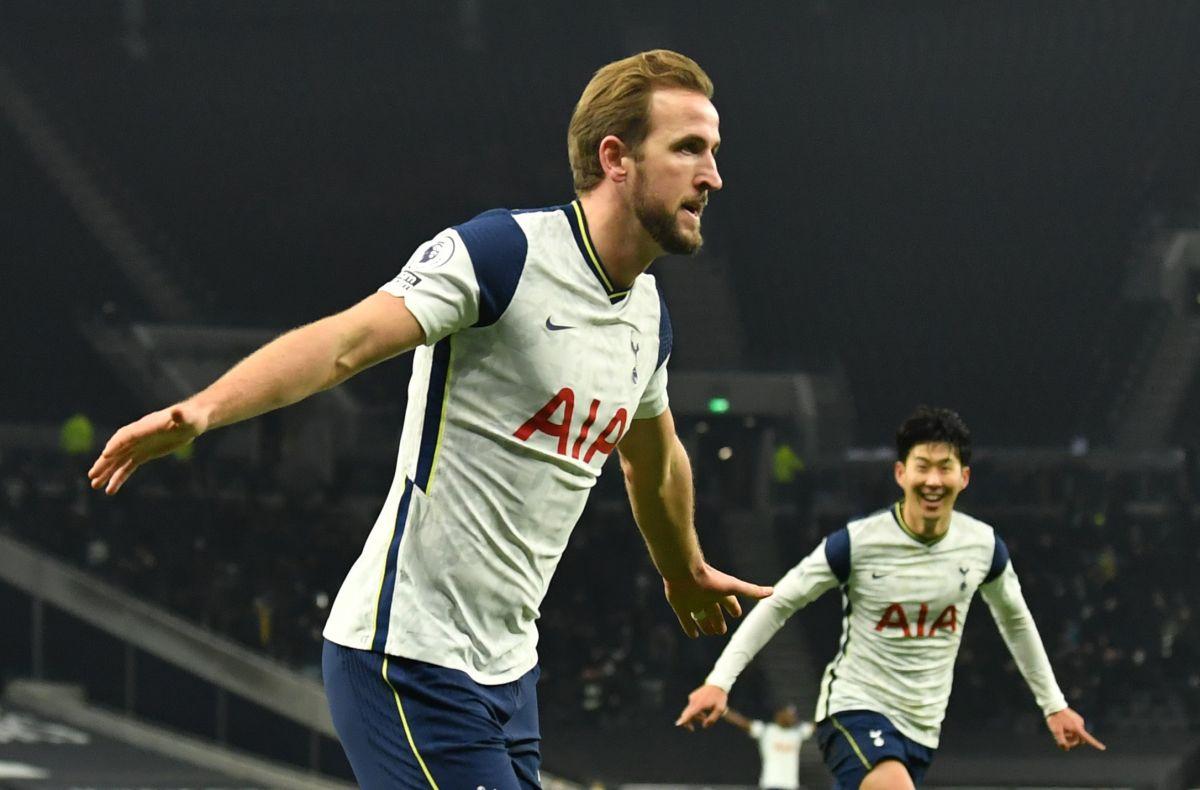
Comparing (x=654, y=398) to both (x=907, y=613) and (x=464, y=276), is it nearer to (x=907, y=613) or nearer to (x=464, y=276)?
(x=464, y=276)

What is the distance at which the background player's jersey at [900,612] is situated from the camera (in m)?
5.87

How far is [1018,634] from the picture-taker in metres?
6.07

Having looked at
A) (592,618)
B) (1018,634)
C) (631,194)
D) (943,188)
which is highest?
(943,188)

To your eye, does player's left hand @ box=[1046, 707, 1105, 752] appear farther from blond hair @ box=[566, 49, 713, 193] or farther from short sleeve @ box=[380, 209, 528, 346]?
short sleeve @ box=[380, 209, 528, 346]

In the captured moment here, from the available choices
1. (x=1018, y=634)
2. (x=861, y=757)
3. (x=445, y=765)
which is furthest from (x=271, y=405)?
(x=1018, y=634)

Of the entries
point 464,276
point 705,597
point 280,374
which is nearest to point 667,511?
point 705,597

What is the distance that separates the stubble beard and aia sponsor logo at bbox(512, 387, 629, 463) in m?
0.30

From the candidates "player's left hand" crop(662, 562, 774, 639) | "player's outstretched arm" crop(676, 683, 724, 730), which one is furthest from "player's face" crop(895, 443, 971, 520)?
"player's left hand" crop(662, 562, 774, 639)

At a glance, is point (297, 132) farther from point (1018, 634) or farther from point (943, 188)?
point (1018, 634)

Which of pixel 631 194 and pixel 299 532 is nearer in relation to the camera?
pixel 631 194

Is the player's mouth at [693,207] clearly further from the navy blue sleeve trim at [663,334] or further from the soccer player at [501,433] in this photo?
the navy blue sleeve trim at [663,334]

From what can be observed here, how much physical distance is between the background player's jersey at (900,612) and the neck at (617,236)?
9.97 feet

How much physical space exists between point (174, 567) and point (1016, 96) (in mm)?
11241

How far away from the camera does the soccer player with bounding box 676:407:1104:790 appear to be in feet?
19.1
